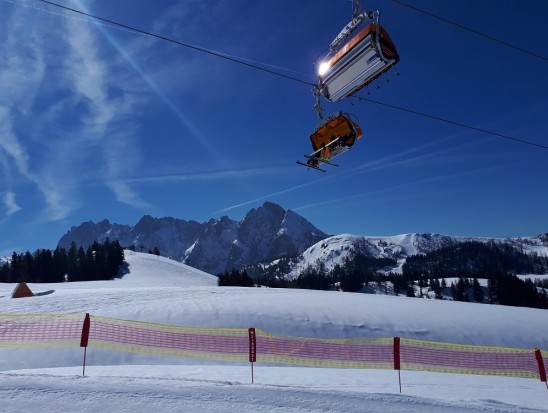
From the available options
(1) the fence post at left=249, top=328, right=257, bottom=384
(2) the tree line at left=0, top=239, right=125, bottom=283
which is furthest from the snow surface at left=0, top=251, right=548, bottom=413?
(2) the tree line at left=0, top=239, right=125, bottom=283

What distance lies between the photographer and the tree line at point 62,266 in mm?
95312

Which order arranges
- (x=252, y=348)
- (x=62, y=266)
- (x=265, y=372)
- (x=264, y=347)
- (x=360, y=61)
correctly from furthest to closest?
(x=62, y=266), (x=264, y=347), (x=265, y=372), (x=252, y=348), (x=360, y=61)

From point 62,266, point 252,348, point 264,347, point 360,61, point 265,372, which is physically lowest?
point 265,372

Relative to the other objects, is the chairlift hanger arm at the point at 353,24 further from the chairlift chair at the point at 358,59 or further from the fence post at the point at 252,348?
the fence post at the point at 252,348

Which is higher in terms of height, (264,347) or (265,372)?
(264,347)

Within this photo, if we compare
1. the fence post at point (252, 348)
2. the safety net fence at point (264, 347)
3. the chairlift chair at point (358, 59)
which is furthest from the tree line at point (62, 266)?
the chairlift chair at point (358, 59)

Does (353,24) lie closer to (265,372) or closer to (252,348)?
(252,348)

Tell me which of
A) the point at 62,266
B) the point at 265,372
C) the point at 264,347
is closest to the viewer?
the point at 265,372

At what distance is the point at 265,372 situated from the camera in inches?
574

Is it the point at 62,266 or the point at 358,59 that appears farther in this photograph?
the point at 62,266

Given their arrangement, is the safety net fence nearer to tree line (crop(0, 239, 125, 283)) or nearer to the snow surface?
the snow surface

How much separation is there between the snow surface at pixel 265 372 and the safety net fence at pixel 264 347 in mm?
883

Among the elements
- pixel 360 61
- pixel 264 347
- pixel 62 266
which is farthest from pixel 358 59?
pixel 62 266

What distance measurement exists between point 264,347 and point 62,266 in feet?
335
